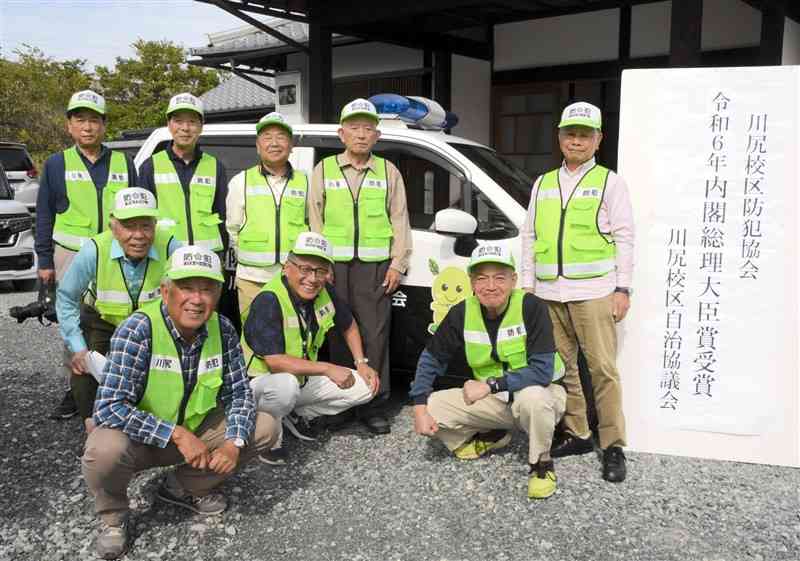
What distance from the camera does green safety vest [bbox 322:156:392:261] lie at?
12.6 ft

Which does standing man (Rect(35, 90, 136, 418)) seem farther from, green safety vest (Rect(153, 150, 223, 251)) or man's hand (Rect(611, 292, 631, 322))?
man's hand (Rect(611, 292, 631, 322))

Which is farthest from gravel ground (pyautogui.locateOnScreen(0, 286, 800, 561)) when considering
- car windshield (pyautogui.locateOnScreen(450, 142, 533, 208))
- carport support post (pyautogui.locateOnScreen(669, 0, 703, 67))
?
carport support post (pyautogui.locateOnScreen(669, 0, 703, 67))

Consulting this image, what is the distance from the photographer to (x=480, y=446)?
12.0ft

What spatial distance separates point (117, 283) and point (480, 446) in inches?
77.4

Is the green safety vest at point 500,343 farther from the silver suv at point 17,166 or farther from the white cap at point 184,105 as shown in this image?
the silver suv at point 17,166

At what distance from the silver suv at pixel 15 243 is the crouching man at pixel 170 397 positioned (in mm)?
7256

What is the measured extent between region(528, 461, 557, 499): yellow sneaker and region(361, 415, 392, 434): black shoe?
976 millimetres

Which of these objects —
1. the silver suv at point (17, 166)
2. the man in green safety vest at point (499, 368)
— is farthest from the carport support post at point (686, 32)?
the silver suv at point (17, 166)

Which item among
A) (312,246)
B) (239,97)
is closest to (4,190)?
(239,97)

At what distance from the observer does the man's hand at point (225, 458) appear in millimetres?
2703

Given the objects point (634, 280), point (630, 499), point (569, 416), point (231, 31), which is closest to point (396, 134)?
point (634, 280)

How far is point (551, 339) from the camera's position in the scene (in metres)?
3.31

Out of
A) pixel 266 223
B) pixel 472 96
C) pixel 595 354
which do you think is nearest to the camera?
pixel 595 354

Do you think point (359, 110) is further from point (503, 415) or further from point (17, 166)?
point (17, 166)
